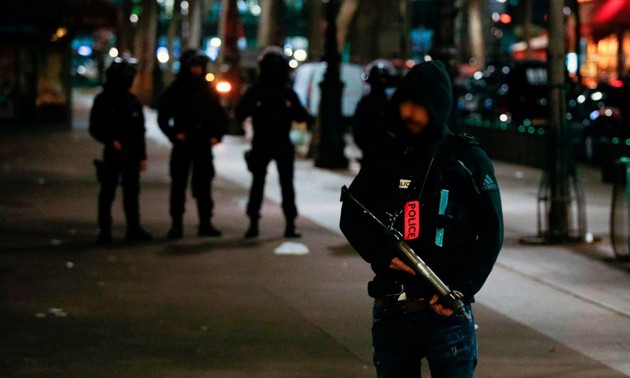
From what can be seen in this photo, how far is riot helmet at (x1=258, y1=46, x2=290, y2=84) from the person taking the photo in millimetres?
13219

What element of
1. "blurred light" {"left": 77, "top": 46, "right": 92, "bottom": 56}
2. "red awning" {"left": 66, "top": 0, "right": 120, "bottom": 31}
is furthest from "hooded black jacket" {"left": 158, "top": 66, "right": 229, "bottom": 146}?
"blurred light" {"left": 77, "top": 46, "right": 92, "bottom": 56}

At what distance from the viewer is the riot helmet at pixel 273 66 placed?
520 inches

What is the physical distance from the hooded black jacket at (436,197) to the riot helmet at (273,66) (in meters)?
8.59

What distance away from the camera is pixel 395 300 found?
4.55 meters

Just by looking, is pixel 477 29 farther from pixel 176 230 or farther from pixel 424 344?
pixel 424 344

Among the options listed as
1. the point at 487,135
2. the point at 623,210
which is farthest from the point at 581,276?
the point at 487,135

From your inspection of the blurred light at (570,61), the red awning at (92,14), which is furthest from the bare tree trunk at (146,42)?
the blurred light at (570,61)

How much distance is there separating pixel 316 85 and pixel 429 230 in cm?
2710

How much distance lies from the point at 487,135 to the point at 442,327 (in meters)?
22.6

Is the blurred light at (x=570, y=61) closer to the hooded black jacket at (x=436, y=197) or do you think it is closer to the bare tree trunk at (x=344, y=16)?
the bare tree trunk at (x=344, y=16)

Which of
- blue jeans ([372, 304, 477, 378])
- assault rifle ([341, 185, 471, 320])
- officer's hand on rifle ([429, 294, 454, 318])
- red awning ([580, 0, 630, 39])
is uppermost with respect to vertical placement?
red awning ([580, 0, 630, 39])

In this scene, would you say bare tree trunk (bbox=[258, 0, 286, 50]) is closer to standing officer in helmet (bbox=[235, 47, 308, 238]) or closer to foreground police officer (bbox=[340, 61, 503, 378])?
standing officer in helmet (bbox=[235, 47, 308, 238])

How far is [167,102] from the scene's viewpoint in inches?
535

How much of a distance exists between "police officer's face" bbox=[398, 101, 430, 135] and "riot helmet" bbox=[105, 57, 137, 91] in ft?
28.6
